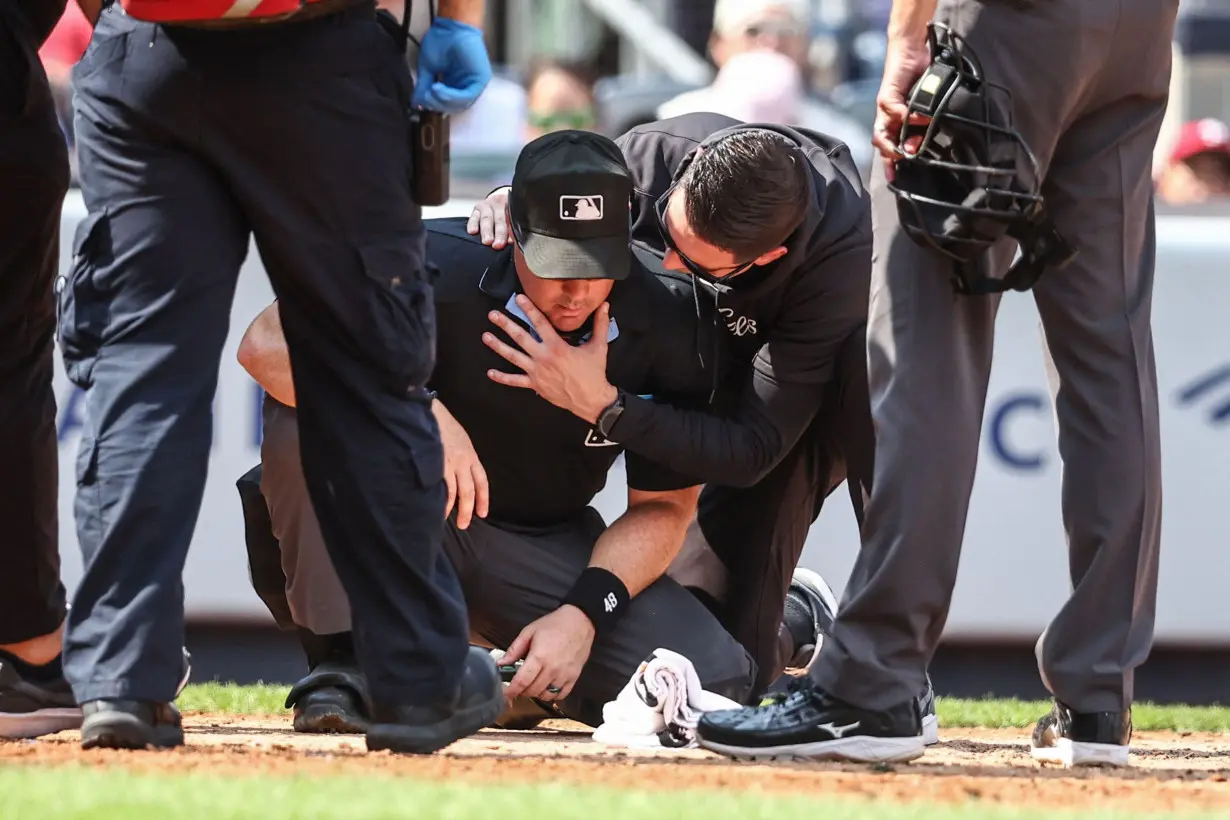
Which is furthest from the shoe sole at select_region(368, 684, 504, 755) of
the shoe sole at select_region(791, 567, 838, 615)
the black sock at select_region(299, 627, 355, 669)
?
the shoe sole at select_region(791, 567, 838, 615)

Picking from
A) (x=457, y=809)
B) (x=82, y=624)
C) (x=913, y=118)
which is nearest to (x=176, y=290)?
(x=82, y=624)

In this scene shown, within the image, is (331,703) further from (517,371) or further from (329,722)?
(517,371)

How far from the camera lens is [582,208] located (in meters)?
4.03

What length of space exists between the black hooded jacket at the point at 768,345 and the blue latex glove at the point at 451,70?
113 cm

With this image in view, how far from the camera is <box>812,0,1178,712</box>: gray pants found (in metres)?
3.51

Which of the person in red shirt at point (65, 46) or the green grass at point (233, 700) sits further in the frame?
the person in red shirt at point (65, 46)

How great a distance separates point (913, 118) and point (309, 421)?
1205mm

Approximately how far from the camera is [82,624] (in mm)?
3152

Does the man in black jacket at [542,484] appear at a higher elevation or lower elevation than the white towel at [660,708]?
higher

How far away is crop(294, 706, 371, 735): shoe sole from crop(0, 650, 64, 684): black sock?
1.79 feet

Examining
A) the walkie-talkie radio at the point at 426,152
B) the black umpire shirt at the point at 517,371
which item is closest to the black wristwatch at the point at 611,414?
the black umpire shirt at the point at 517,371

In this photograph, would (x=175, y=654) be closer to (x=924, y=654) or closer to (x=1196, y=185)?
(x=924, y=654)

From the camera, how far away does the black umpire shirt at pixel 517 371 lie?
4395 millimetres

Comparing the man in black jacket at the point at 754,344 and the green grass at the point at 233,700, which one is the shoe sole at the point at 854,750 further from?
the green grass at the point at 233,700
